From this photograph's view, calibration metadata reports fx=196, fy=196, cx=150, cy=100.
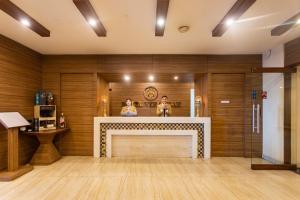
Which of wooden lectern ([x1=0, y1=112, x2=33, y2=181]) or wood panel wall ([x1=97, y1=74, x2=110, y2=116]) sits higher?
wood panel wall ([x1=97, y1=74, x2=110, y2=116])

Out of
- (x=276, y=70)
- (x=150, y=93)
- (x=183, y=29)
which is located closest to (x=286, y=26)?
(x=276, y=70)

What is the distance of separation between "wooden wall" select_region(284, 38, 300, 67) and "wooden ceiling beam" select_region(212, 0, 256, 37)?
1.77 meters

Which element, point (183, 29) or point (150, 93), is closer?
point (183, 29)

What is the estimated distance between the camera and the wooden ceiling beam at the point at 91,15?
8.64 feet

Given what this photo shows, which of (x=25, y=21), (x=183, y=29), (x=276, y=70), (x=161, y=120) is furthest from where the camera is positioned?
(x=161, y=120)

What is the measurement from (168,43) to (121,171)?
2.98 m

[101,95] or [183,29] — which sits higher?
[183,29]

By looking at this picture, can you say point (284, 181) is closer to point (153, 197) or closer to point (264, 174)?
point (264, 174)

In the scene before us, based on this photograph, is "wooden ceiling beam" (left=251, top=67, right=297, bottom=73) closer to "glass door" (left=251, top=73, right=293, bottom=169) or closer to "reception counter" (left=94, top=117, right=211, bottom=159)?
"glass door" (left=251, top=73, right=293, bottom=169)

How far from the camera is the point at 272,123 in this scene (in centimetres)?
488

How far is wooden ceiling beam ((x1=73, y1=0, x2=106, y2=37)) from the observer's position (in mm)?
2635

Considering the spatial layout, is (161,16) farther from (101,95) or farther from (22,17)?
(101,95)

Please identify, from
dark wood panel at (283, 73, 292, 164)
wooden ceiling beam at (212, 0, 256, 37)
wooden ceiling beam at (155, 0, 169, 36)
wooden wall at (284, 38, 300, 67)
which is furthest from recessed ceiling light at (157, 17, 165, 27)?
dark wood panel at (283, 73, 292, 164)

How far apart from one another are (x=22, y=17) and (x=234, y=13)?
128 inches
